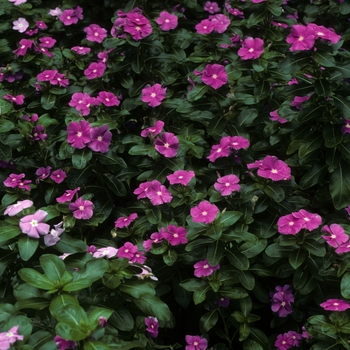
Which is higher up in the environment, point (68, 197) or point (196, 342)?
point (68, 197)

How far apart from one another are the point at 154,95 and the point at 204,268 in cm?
118

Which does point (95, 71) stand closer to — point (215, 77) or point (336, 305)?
point (215, 77)

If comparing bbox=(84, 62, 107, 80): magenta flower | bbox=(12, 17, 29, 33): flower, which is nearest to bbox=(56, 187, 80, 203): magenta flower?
bbox=(84, 62, 107, 80): magenta flower

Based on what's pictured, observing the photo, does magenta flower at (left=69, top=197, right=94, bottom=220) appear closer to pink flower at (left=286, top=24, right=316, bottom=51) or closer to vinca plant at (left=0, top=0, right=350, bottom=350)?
vinca plant at (left=0, top=0, right=350, bottom=350)

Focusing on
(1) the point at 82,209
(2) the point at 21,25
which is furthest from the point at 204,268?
(2) the point at 21,25

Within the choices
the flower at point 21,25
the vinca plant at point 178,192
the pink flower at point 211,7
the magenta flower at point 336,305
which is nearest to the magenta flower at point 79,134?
the vinca plant at point 178,192

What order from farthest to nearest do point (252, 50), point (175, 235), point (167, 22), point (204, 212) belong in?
point (167, 22) → point (252, 50) → point (175, 235) → point (204, 212)

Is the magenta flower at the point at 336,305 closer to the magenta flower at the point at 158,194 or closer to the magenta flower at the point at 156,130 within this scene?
the magenta flower at the point at 158,194

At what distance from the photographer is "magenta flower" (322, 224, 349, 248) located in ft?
8.55

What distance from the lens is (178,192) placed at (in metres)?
2.93

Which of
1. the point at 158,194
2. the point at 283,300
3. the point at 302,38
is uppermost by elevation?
the point at 302,38

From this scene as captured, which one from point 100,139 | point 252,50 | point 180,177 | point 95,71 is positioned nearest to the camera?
point 180,177

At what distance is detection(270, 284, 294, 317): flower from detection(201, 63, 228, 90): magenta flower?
1.12 m

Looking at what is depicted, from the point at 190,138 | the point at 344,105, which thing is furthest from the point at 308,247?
the point at 190,138
